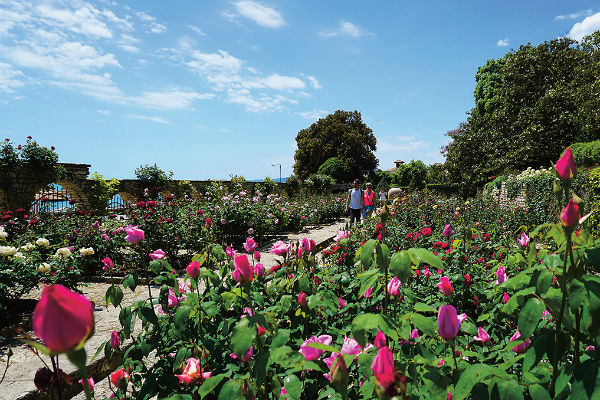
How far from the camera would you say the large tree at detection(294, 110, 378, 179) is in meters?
35.0

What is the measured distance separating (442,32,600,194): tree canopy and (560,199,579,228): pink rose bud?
51.2ft

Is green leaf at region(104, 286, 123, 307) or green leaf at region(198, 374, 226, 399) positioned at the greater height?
green leaf at region(104, 286, 123, 307)

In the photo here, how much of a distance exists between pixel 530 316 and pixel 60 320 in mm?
971

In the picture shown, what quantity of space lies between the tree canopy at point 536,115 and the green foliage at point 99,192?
17089mm

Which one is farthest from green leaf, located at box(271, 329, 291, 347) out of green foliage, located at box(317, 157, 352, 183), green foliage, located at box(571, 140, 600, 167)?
green foliage, located at box(317, 157, 352, 183)

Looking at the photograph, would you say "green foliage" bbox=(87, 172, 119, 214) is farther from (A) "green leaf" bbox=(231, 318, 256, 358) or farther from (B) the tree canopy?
(B) the tree canopy

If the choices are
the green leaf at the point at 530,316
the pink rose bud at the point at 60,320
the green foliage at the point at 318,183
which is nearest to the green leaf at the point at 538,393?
the green leaf at the point at 530,316

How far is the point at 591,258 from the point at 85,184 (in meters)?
12.1

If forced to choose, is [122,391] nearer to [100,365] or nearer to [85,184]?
[100,365]

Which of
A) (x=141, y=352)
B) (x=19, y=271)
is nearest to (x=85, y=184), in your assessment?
(x=19, y=271)

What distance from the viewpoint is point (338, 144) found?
35.7 meters

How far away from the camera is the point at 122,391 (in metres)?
1.37

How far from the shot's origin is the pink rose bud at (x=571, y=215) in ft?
2.57

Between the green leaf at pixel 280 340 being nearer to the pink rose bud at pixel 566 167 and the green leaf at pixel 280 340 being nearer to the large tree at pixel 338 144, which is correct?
the pink rose bud at pixel 566 167
